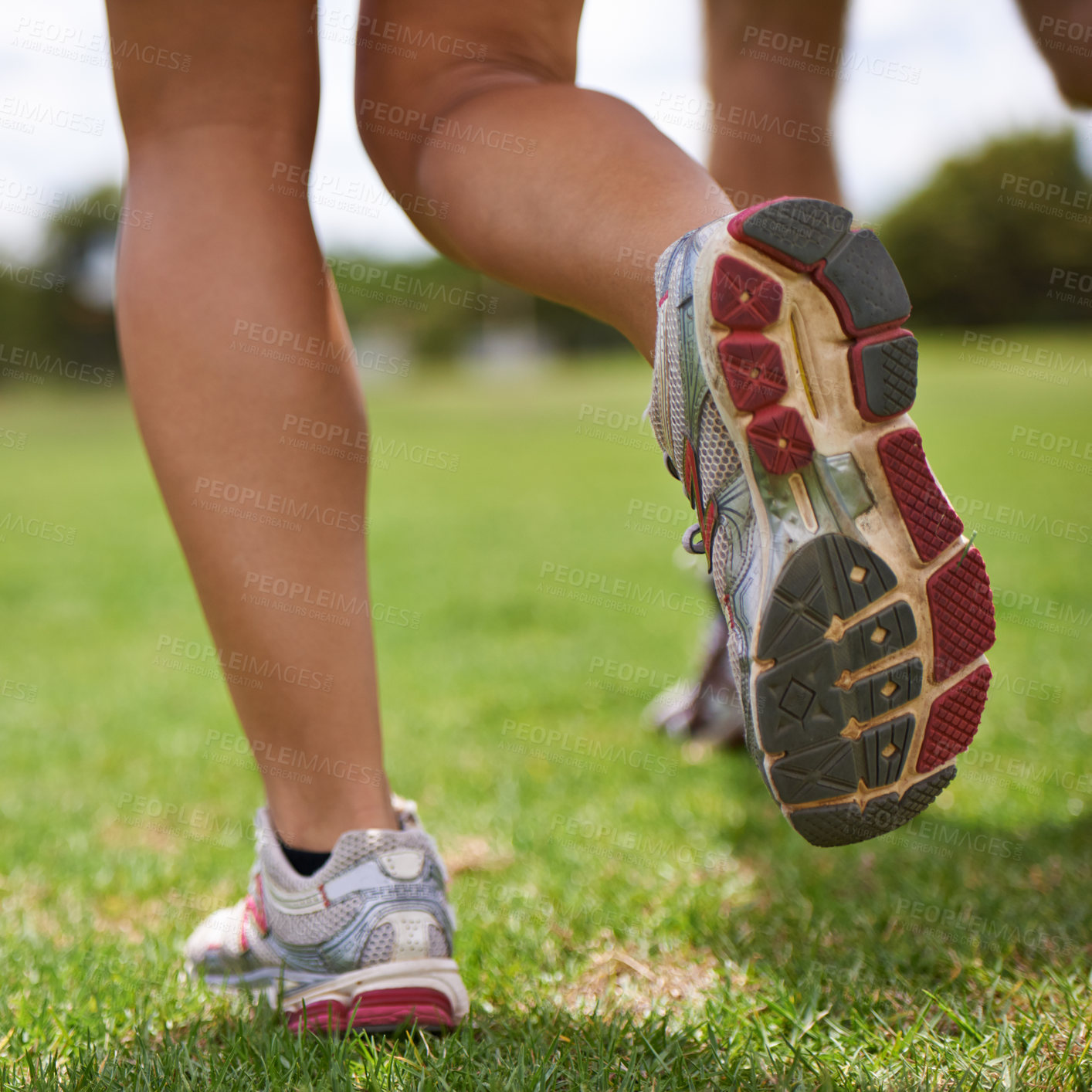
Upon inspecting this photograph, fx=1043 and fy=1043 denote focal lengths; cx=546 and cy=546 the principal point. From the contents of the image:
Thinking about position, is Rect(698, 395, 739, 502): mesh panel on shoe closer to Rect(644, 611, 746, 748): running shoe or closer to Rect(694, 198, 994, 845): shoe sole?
Rect(694, 198, 994, 845): shoe sole

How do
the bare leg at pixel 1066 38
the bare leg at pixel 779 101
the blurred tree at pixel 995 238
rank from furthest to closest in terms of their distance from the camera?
the blurred tree at pixel 995 238 < the bare leg at pixel 779 101 < the bare leg at pixel 1066 38

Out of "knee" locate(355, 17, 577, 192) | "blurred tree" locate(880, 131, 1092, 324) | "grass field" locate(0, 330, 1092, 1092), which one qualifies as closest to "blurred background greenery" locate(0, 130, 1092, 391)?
"blurred tree" locate(880, 131, 1092, 324)

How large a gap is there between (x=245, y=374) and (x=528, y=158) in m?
0.33

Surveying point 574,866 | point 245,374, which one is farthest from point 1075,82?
point 574,866

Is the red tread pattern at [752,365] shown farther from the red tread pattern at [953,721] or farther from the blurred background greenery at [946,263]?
the blurred background greenery at [946,263]

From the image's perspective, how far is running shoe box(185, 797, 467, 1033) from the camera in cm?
99

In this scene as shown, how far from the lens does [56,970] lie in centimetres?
117

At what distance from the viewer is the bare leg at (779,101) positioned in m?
1.74

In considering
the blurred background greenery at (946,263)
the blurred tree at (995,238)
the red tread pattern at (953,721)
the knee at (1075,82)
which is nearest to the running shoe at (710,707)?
the knee at (1075,82)

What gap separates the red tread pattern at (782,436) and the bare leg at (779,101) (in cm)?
108

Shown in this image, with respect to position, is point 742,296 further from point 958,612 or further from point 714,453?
point 958,612

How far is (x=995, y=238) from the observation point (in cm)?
3669

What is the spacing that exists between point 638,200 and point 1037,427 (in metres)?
9.97

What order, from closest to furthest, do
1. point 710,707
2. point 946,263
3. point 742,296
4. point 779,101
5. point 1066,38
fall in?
point 742,296
point 1066,38
point 779,101
point 710,707
point 946,263
